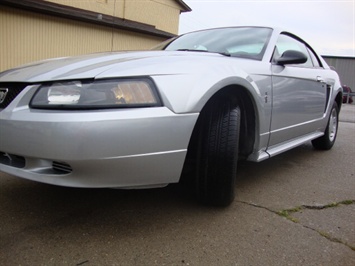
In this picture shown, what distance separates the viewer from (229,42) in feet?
10.1

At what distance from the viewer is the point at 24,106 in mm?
1889

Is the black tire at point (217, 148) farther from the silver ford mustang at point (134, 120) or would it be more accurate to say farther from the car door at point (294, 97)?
the car door at point (294, 97)

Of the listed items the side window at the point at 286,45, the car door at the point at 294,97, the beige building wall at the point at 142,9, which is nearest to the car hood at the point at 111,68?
the car door at the point at 294,97

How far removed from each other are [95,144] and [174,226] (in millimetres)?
792

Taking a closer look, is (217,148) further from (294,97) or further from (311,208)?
(294,97)

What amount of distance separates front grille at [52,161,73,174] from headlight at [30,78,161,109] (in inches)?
12.0

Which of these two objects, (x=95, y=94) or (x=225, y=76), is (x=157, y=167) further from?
(x=225, y=76)

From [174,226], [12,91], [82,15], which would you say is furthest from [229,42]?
[82,15]

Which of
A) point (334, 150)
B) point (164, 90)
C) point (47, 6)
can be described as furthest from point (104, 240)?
point (47, 6)

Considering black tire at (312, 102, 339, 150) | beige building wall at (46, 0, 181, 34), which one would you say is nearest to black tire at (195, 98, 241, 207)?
black tire at (312, 102, 339, 150)

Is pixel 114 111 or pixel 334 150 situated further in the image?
pixel 334 150

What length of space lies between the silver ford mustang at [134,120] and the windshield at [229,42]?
336 millimetres

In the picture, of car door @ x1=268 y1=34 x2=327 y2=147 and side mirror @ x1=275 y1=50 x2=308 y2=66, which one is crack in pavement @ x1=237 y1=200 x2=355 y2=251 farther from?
side mirror @ x1=275 y1=50 x2=308 y2=66

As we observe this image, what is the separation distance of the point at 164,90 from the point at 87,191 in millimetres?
1227
